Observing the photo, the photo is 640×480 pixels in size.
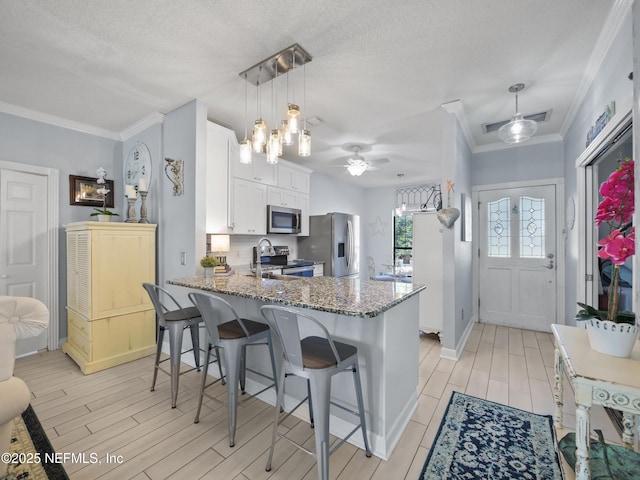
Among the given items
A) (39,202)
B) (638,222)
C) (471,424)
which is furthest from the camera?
(39,202)

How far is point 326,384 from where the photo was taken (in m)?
1.44

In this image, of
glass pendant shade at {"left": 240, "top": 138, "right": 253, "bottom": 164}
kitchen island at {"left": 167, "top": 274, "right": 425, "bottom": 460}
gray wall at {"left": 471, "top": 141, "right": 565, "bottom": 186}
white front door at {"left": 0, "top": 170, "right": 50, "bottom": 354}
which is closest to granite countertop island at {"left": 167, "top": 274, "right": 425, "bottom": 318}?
kitchen island at {"left": 167, "top": 274, "right": 425, "bottom": 460}

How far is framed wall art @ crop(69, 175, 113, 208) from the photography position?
3486 mm

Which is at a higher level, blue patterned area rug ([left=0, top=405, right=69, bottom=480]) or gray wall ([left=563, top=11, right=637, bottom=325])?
gray wall ([left=563, top=11, right=637, bottom=325])

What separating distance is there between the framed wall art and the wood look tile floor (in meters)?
1.76

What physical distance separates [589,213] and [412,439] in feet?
8.91

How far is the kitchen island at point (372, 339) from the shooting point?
5.59ft

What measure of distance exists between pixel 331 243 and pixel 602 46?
3.79m

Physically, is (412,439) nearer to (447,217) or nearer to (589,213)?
(447,217)

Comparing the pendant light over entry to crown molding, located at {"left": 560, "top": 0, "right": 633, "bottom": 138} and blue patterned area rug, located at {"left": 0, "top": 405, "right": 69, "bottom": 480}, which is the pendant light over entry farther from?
blue patterned area rug, located at {"left": 0, "top": 405, "right": 69, "bottom": 480}

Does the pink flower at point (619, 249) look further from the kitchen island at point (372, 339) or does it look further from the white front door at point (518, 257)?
the white front door at point (518, 257)

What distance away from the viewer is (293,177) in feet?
15.6

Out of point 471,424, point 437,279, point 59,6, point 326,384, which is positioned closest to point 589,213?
point 437,279

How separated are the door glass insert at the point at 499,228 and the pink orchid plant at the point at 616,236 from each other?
301cm
